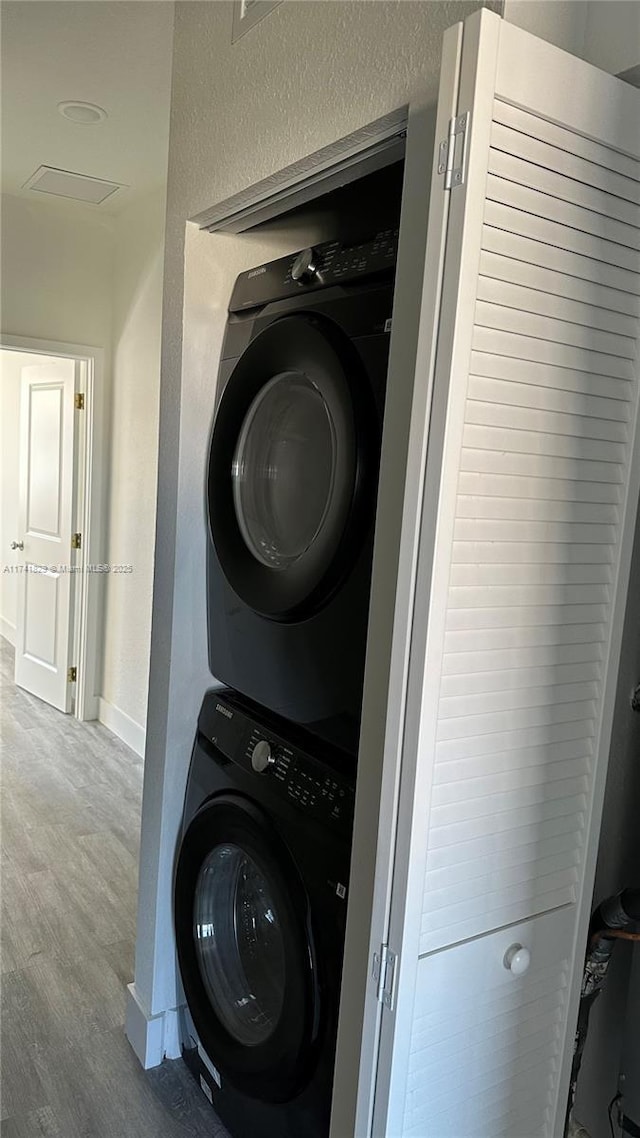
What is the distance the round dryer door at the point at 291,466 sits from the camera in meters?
1.29

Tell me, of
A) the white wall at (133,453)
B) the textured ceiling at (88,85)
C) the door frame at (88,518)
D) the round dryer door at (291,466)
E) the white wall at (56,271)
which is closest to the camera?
the round dryer door at (291,466)

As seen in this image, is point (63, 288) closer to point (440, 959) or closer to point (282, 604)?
point (282, 604)

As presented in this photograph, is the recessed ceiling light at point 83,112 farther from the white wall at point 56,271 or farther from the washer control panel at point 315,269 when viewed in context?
the washer control panel at point 315,269

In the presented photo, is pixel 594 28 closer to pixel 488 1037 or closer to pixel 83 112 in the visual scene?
pixel 488 1037

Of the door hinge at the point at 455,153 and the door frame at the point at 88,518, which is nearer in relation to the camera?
the door hinge at the point at 455,153

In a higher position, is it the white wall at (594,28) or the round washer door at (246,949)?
the white wall at (594,28)

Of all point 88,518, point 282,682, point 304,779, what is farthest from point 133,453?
point 304,779

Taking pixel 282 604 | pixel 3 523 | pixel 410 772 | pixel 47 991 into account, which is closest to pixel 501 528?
pixel 410 772

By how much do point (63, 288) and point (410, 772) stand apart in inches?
143

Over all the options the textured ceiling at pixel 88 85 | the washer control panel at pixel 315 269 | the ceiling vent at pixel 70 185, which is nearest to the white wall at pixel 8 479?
the ceiling vent at pixel 70 185

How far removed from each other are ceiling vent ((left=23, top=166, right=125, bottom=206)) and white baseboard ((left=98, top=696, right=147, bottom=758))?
8.06ft

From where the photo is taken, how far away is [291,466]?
1.48 m

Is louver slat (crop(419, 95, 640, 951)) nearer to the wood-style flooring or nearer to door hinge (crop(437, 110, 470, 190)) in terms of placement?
door hinge (crop(437, 110, 470, 190))

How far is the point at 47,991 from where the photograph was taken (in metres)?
2.17
